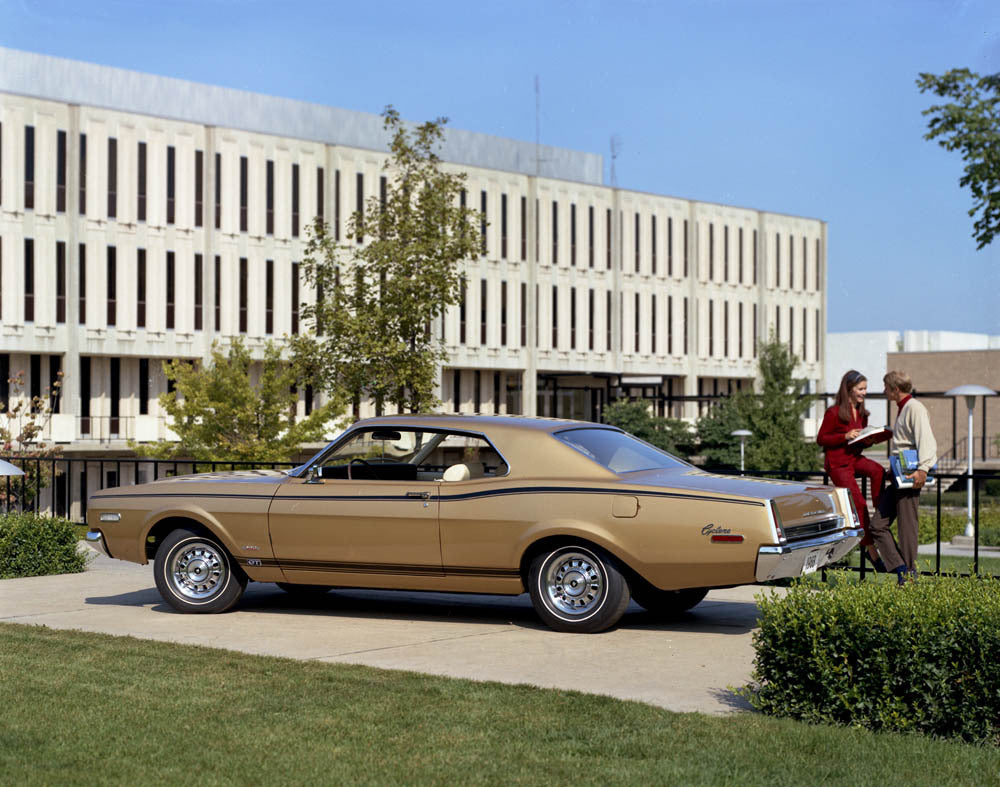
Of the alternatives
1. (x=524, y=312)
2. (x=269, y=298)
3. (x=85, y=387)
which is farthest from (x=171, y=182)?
(x=524, y=312)

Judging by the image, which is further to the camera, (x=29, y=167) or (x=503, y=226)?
(x=503, y=226)

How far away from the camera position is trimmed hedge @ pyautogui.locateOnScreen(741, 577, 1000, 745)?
6570 millimetres

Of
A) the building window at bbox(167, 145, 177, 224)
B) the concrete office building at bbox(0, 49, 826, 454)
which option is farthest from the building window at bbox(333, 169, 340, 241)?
the building window at bbox(167, 145, 177, 224)

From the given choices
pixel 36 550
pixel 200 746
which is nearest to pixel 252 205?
pixel 36 550

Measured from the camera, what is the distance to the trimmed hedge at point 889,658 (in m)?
6.57

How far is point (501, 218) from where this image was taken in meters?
69.1

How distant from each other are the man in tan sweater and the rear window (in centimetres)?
168

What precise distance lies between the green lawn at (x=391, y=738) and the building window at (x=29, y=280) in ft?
154

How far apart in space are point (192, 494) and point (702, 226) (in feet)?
231

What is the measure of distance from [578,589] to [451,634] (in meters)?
0.99

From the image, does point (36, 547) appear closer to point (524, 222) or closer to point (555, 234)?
point (524, 222)

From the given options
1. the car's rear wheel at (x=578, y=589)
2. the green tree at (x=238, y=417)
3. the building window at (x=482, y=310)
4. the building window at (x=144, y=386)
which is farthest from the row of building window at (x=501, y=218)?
the car's rear wheel at (x=578, y=589)

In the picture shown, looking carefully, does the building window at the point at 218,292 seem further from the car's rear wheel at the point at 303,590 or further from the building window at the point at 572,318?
the car's rear wheel at the point at 303,590

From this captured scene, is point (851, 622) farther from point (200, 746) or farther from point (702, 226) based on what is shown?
point (702, 226)
